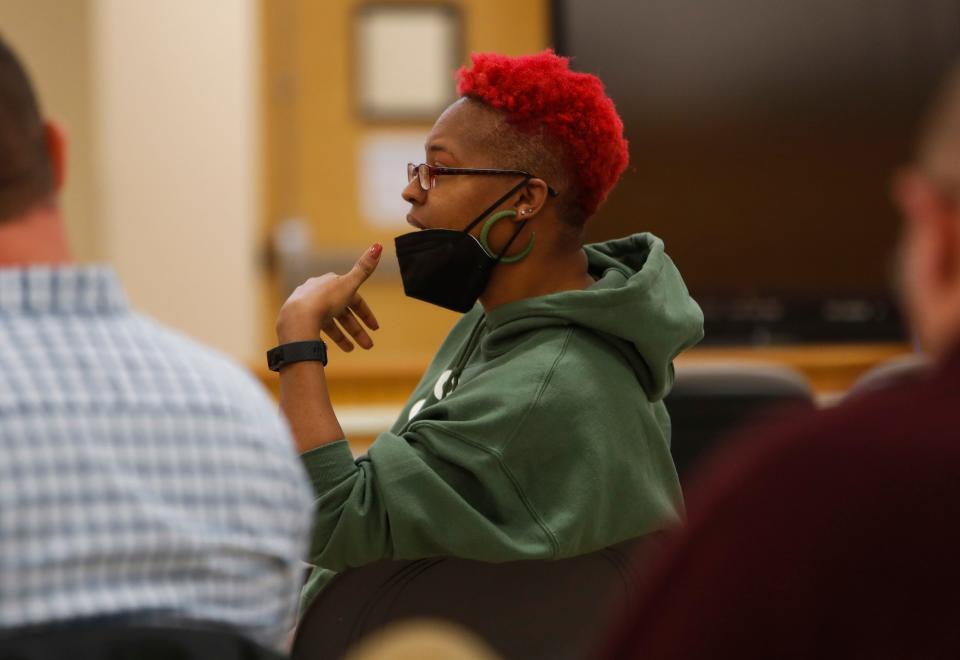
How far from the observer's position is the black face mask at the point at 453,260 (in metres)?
1.84

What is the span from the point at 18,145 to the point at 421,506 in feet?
2.38

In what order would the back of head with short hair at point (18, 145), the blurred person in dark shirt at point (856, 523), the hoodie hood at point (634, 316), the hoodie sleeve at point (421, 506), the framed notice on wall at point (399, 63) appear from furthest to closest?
the framed notice on wall at point (399, 63) < the hoodie hood at point (634, 316) < the hoodie sleeve at point (421, 506) < the back of head with short hair at point (18, 145) < the blurred person in dark shirt at point (856, 523)

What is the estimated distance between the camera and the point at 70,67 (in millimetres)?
4457

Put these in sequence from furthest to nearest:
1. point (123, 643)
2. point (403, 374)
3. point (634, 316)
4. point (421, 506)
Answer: point (403, 374) < point (634, 316) < point (421, 506) < point (123, 643)

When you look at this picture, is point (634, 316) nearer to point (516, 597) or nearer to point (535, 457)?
point (535, 457)

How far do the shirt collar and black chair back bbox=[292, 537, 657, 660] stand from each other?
766mm

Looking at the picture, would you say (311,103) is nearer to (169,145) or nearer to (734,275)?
(169,145)

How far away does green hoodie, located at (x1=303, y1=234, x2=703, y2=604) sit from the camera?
1.59 meters

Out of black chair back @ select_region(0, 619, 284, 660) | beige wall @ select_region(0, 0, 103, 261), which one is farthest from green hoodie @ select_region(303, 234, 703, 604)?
beige wall @ select_region(0, 0, 103, 261)

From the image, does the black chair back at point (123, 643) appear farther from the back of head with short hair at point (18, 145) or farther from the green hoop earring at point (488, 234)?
the green hoop earring at point (488, 234)

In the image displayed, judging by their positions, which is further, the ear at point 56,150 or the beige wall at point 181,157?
the beige wall at point 181,157

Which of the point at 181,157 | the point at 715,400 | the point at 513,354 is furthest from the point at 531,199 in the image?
the point at 181,157

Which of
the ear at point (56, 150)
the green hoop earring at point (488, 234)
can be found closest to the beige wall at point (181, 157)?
the green hoop earring at point (488, 234)

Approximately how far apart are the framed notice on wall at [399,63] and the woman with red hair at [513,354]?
3.21 m
